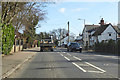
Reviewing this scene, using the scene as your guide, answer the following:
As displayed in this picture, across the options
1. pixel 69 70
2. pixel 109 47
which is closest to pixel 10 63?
pixel 69 70

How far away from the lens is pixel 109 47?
30.8 metres

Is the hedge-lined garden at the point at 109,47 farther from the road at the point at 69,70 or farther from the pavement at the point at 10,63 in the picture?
the pavement at the point at 10,63

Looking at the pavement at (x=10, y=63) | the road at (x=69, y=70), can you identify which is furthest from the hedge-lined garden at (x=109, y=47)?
the pavement at (x=10, y=63)

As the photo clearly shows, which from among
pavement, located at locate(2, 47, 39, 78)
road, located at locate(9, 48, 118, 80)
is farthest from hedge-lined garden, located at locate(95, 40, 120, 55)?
pavement, located at locate(2, 47, 39, 78)

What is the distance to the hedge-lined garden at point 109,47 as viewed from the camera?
27691 millimetres

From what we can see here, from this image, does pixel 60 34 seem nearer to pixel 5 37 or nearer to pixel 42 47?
pixel 42 47

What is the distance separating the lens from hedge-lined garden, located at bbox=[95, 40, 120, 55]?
27691mm

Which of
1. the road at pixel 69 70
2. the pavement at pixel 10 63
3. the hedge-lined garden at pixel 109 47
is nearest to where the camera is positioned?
the road at pixel 69 70

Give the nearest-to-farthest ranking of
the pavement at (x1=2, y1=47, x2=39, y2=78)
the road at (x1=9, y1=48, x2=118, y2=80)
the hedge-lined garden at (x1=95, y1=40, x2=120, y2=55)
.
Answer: the road at (x1=9, y1=48, x2=118, y2=80)
the pavement at (x1=2, y1=47, x2=39, y2=78)
the hedge-lined garden at (x1=95, y1=40, x2=120, y2=55)

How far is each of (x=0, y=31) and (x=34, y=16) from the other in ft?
16.3

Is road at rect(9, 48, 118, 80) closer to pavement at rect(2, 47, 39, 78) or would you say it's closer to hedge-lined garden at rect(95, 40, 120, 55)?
→ pavement at rect(2, 47, 39, 78)

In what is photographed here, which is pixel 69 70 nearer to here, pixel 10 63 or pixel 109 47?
pixel 10 63

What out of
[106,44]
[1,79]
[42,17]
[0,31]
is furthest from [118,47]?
[1,79]

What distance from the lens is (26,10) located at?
20.5 meters
